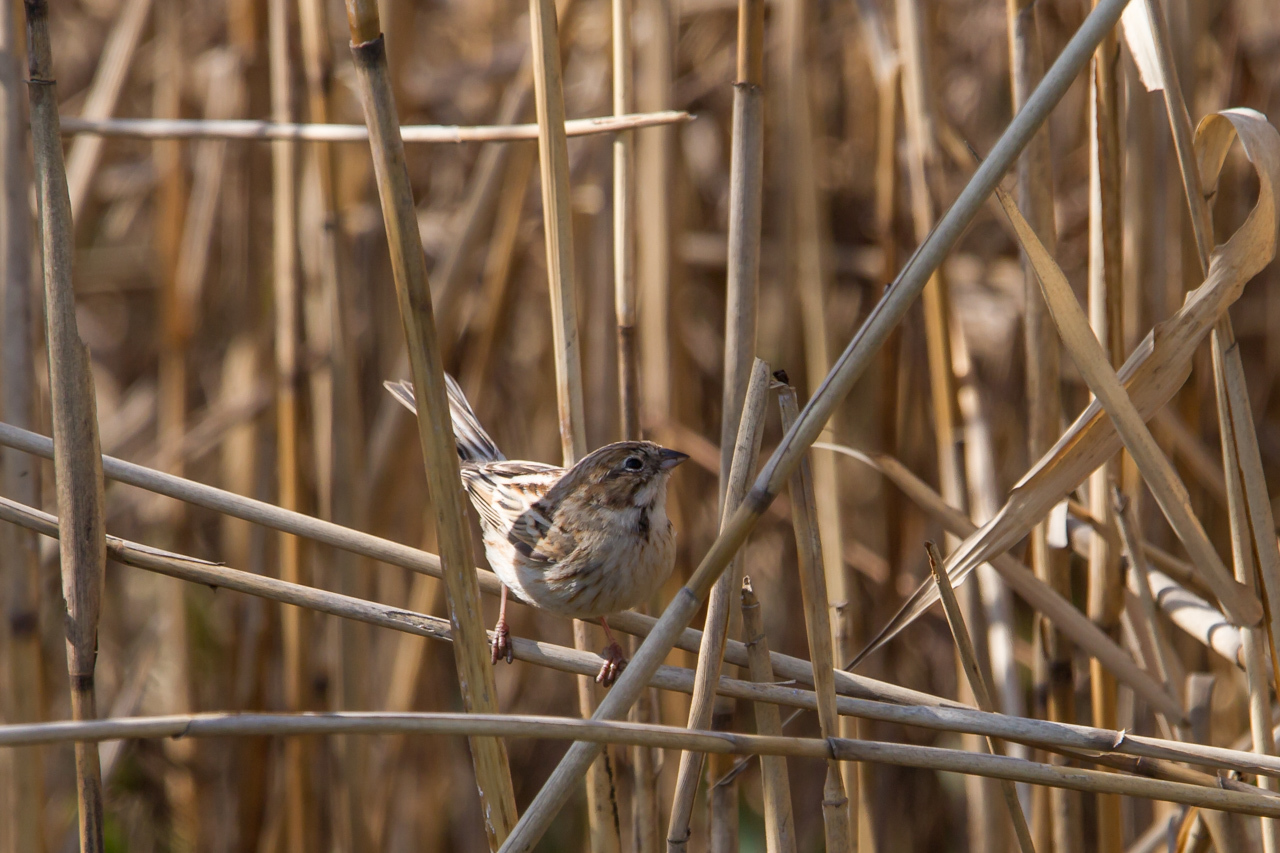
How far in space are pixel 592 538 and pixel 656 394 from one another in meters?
1.10

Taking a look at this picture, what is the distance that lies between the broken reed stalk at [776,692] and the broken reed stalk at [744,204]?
1.26ft

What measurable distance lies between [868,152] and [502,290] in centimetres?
170

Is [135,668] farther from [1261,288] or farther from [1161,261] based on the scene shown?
[1261,288]

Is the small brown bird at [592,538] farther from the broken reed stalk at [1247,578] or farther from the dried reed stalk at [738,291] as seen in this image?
the broken reed stalk at [1247,578]

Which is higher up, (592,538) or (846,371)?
(846,371)

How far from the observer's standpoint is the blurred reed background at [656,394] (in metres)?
1.70

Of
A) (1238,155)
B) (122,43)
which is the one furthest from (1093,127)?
(122,43)

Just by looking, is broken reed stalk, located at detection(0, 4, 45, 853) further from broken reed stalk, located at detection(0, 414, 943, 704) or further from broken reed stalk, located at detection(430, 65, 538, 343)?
broken reed stalk, located at detection(430, 65, 538, 343)

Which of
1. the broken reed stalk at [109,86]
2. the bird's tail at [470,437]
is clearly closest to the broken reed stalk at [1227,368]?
the bird's tail at [470,437]

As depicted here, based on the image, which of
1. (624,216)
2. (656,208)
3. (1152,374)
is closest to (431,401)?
(624,216)

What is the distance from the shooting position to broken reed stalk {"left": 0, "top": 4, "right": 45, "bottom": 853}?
2203mm

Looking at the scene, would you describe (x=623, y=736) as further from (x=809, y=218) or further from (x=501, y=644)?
(x=809, y=218)

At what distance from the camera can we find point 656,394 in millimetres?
3428

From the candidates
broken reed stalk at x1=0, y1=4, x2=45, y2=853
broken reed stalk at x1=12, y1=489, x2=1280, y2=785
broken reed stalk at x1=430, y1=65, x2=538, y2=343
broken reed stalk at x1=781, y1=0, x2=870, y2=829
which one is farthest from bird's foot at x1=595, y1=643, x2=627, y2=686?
broken reed stalk at x1=430, y1=65, x2=538, y2=343
